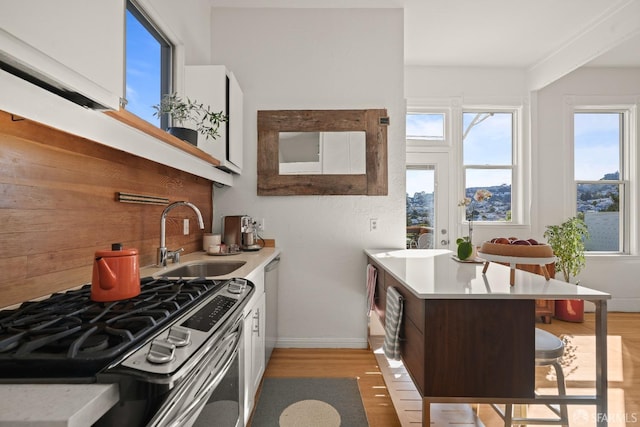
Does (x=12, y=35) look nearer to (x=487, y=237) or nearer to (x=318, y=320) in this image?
(x=318, y=320)

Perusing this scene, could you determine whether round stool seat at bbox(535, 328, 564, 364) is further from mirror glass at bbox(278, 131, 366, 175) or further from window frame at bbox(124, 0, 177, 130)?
window frame at bbox(124, 0, 177, 130)

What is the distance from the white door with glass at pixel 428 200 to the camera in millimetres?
3814

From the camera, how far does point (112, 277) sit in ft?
3.01

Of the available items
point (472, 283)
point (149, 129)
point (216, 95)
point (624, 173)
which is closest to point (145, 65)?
point (216, 95)

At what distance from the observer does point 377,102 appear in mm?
2752

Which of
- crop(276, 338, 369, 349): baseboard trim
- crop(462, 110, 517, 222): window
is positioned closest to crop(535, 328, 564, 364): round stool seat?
crop(276, 338, 369, 349): baseboard trim

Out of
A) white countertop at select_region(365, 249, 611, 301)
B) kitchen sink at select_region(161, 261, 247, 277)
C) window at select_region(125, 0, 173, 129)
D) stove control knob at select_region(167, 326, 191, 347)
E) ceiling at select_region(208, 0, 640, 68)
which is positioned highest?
ceiling at select_region(208, 0, 640, 68)

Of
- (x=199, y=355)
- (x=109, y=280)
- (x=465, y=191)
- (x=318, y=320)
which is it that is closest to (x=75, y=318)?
(x=109, y=280)

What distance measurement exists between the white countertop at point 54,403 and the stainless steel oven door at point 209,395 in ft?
0.30

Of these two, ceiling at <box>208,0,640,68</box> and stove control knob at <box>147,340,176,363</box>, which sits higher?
ceiling at <box>208,0,640,68</box>

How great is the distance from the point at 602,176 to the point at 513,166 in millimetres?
1163

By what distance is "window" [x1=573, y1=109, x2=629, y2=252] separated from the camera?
3900 mm

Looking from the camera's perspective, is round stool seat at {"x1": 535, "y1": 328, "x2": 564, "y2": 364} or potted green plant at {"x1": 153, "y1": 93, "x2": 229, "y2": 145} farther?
potted green plant at {"x1": 153, "y1": 93, "x2": 229, "y2": 145}

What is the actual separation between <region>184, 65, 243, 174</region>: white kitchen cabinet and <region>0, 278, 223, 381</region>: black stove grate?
1369 millimetres
